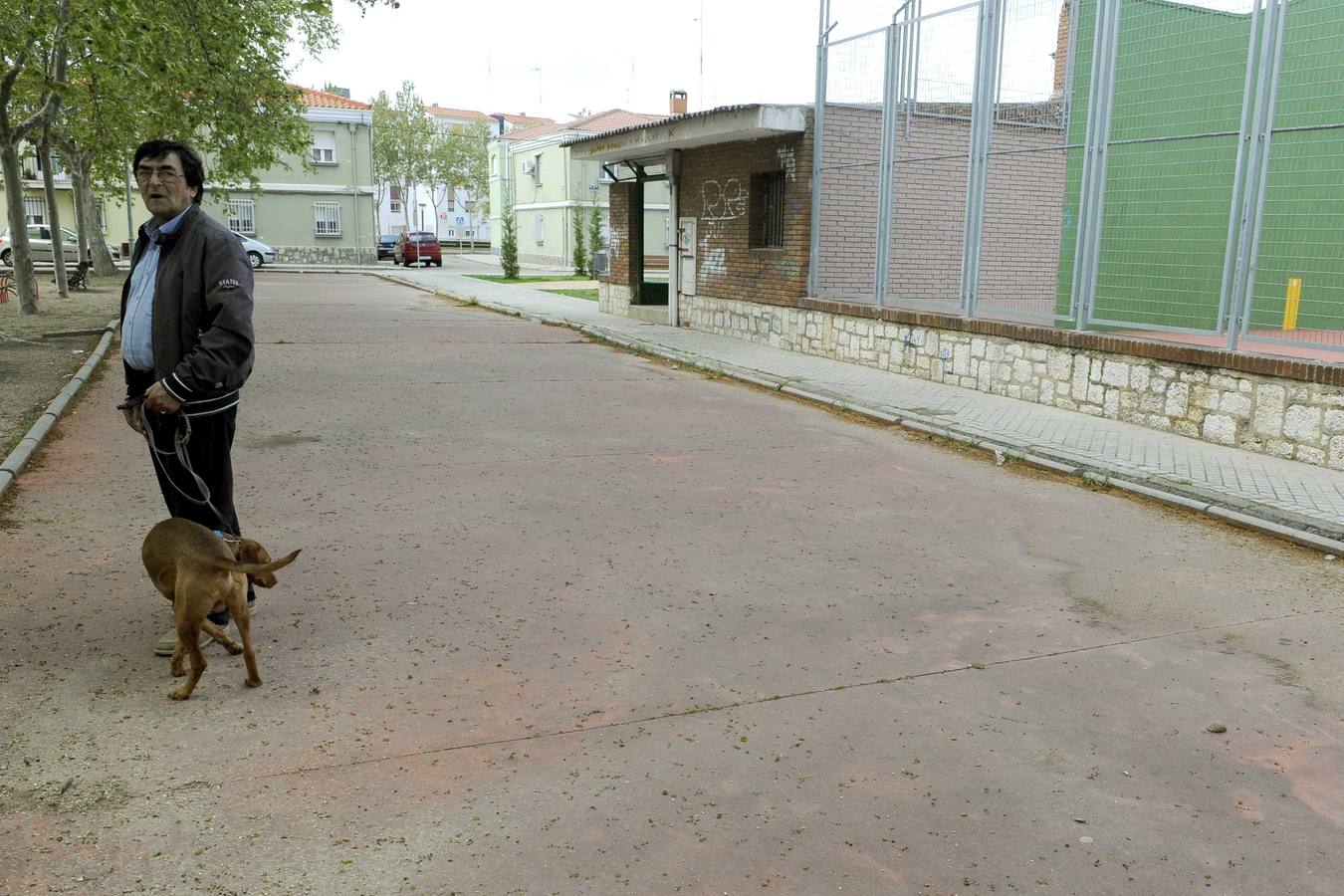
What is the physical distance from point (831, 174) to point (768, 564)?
34.4ft

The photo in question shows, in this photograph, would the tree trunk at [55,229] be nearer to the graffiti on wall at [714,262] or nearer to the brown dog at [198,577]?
the graffiti on wall at [714,262]

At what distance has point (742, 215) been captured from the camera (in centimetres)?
1700

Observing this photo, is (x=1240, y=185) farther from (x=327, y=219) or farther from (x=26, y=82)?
(x=327, y=219)

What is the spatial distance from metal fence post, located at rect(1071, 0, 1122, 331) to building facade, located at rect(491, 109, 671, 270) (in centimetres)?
2859

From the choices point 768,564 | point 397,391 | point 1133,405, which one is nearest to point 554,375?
point 397,391

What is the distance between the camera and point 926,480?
793cm

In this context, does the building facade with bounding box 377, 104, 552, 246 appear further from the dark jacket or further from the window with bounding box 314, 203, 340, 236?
the dark jacket

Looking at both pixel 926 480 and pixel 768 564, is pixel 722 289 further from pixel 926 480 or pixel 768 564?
pixel 768 564

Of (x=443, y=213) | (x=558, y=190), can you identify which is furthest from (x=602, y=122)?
(x=443, y=213)

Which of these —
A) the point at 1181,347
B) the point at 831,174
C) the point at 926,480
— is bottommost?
the point at 926,480

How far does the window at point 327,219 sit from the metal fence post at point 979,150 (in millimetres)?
39465

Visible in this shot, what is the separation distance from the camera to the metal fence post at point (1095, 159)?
10.3 metres


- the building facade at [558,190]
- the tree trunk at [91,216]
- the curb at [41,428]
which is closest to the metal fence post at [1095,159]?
the curb at [41,428]

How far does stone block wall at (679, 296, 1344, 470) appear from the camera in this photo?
8.30 metres
